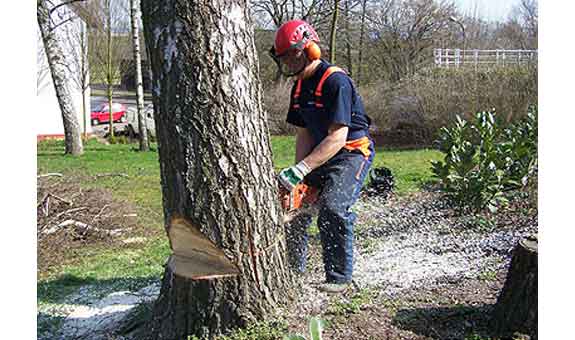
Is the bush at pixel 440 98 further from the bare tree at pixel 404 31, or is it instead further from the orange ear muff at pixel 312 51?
the orange ear muff at pixel 312 51

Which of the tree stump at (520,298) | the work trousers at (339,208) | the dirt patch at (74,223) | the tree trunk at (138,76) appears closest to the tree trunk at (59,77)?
the tree trunk at (138,76)

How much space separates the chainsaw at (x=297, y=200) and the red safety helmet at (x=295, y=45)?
0.70 m

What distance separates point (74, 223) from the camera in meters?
5.61

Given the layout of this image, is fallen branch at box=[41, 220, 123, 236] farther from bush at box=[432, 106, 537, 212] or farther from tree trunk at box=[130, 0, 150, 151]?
tree trunk at box=[130, 0, 150, 151]

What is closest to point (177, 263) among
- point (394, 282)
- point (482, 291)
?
point (394, 282)

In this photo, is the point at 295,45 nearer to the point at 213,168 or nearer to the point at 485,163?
the point at 213,168

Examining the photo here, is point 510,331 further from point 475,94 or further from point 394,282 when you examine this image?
point 475,94

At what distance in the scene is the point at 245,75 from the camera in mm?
2553

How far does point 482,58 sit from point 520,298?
645 inches

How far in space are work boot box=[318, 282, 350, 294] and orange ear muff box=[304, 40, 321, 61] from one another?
4.20ft

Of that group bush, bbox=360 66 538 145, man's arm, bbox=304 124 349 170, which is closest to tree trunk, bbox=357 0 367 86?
bush, bbox=360 66 538 145

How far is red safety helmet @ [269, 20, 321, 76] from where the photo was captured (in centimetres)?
309

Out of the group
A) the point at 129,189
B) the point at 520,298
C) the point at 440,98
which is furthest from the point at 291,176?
the point at 440,98

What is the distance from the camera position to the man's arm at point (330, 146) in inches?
120
